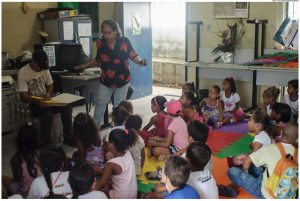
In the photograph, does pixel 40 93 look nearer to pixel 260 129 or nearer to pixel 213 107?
pixel 213 107

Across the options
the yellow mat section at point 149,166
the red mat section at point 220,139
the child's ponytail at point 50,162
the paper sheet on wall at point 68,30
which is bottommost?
the yellow mat section at point 149,166

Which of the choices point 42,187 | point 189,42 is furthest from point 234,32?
point 42,187

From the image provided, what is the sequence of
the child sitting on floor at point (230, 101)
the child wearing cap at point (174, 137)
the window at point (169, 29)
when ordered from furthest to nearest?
the window at point (169, 29) → the child sitting on floor at point (230, 101) → the child wearing cap at point (174, 137)

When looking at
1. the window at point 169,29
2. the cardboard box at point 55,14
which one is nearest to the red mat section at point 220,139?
the cardboard box at point 55,14

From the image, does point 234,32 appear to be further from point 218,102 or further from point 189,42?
point 218,102

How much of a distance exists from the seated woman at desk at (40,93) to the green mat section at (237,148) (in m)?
1.36

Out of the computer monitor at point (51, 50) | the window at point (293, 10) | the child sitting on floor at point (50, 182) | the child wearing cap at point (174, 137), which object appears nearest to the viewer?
the child sitting on floor at point (50, 182)

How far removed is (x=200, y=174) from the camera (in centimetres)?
237

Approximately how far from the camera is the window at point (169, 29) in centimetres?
720

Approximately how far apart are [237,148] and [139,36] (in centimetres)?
306

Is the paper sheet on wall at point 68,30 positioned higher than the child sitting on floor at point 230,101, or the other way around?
the paper sheet on wall at point 68,30

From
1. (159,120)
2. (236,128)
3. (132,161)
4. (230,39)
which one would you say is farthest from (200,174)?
(230,39)

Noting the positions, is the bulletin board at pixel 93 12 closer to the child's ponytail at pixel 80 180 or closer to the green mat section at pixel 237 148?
the green mat section at pixel 237 148

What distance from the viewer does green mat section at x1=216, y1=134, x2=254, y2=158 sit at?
366 cm
